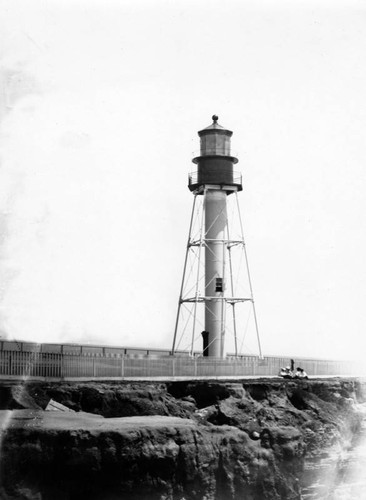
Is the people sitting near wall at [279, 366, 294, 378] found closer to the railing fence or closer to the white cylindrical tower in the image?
the railing fence

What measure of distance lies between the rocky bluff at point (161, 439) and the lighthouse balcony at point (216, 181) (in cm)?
1204

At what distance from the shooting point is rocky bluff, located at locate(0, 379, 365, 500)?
24703 mm

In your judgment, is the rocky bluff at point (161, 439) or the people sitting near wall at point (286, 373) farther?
the people sitting near wall at point (286, 373)

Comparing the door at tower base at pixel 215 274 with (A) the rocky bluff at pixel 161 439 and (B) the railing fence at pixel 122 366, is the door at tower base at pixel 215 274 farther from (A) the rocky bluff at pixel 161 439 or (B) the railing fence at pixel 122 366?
(A) the rocky bluff at pixel 161 439

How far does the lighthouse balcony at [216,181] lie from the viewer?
4884cm

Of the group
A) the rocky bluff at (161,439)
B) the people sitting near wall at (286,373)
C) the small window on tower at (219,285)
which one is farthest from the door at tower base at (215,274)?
the rocky bluff at (161,439)

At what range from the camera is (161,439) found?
2656 cm

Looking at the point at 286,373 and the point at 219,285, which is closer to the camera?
the point at 286,373

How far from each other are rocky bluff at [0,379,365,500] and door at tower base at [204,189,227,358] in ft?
25.0

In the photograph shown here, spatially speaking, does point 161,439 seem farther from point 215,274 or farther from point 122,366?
point 215,274

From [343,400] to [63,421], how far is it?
21583mm

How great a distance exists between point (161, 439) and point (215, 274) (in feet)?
73.1

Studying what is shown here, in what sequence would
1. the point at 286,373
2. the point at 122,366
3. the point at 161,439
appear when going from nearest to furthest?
the point at 161,439, the point at 122,366, the point at 286,373

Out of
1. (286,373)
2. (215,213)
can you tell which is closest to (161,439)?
(286,373)
